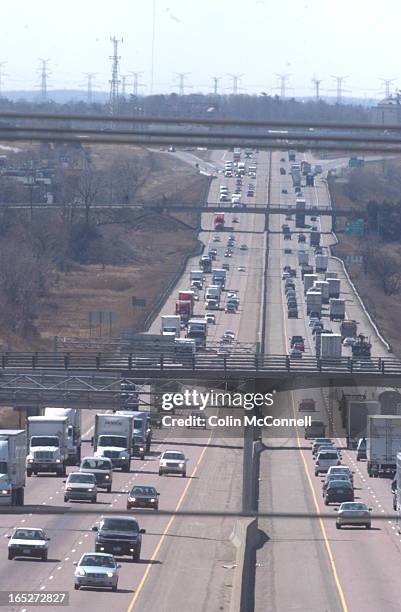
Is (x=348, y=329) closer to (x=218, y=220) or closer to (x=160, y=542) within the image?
(x=218, y=220)

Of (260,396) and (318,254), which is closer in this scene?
(260,396)

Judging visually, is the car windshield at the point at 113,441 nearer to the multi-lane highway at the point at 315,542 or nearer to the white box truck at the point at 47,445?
the white box truck at the point at 47,445

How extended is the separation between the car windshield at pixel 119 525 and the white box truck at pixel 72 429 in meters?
6.00

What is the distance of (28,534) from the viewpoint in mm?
12984

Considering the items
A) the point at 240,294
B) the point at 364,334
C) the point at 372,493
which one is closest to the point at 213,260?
the point at 240,294

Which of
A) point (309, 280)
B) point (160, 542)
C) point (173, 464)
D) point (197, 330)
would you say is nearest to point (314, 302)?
point (309, 280)

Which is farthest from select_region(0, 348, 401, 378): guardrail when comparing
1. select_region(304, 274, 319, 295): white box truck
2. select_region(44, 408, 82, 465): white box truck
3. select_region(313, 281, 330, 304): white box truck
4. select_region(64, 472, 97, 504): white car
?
select_region(304, 274, 319, 295): white box truck

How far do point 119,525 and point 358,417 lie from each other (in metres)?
9.18

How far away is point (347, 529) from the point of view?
16.1 meters

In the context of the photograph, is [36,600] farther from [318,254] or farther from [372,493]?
[318,254]

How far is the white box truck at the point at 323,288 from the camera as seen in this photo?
125 feet

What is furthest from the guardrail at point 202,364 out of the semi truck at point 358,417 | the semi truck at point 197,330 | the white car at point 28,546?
the semi truck at point 197,330

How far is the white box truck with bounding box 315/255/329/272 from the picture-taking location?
1670 inches

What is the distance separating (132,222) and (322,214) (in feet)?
23.8
